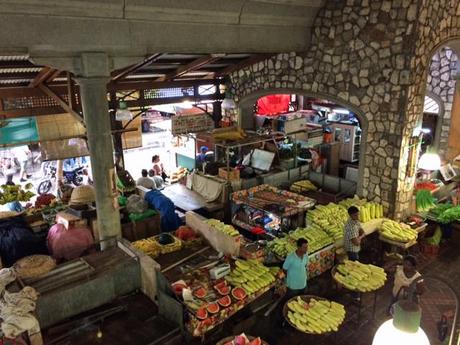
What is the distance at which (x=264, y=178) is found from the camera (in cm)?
1305

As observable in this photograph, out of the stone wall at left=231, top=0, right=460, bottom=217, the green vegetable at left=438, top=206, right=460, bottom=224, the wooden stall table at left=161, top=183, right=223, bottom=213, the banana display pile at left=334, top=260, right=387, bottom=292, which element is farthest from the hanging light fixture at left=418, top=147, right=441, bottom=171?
the wooden stall table at left=161, top=183, right=223, bottom=213

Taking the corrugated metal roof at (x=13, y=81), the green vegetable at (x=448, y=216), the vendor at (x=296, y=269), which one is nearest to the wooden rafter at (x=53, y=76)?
the corrugated metal roof at (x=13, y=81)

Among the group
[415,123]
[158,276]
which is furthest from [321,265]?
[415,123]

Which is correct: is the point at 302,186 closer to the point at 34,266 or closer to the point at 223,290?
the point at 223,290

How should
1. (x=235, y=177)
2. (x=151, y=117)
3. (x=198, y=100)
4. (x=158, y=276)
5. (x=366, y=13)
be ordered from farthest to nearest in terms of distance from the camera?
1. (x=151, y=117)
2. (x=198, y=100)
3. (x=235, y=177)
4. (x=366, y=13)
5. (x=158, y=276)

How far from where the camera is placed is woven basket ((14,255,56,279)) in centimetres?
767

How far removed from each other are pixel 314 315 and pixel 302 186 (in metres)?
6.62

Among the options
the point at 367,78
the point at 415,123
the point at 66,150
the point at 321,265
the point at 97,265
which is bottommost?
the point at 321,265

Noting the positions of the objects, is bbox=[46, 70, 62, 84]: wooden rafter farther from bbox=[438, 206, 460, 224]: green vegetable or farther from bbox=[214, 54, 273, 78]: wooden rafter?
bbox=[438, 206, 460, 224]: green vegetable

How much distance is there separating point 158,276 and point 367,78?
25.2 feet

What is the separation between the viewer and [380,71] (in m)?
10.6

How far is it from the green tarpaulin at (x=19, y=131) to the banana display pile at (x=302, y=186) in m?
9.05

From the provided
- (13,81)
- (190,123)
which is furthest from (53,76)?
(190,123)

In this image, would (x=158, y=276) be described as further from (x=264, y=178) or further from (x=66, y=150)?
(x=66, y=150)
